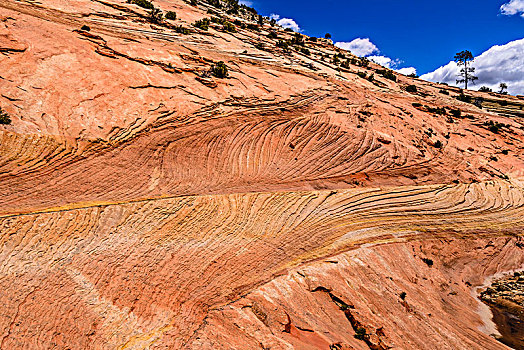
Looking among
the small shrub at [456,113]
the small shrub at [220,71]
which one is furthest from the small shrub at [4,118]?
the small shrub at [456,113]

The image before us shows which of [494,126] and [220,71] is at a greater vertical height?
[494,126]

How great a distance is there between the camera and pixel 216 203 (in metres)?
14.5

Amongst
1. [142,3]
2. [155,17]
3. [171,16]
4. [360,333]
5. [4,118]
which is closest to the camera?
[360,333]

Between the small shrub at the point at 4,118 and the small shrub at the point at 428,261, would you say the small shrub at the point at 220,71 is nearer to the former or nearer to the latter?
the small shrub at the point at 4,118

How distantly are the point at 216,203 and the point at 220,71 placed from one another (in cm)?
1179

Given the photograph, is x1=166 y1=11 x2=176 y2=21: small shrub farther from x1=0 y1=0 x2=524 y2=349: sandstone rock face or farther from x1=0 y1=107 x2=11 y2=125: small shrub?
x1=0 y1=107 x2=11 y2=125: small shrub

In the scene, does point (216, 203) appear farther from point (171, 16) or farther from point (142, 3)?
point (142, 3)

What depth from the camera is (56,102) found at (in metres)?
15.2

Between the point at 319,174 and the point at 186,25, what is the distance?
69.1ft

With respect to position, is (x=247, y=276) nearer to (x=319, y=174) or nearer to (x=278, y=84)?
(x=319, y=174)

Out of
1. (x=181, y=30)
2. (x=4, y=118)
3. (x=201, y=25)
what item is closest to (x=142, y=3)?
(x=201, y=25)

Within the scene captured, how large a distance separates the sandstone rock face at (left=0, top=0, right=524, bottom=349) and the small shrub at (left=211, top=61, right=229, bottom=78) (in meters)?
0.68

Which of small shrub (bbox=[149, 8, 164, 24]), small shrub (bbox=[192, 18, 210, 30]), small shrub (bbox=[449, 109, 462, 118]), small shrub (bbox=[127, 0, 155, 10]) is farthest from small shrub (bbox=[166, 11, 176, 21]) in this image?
small shrub (bbox=[449, 109, 462, 118])

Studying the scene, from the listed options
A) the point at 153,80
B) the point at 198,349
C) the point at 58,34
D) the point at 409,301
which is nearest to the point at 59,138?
the point at 153,80
